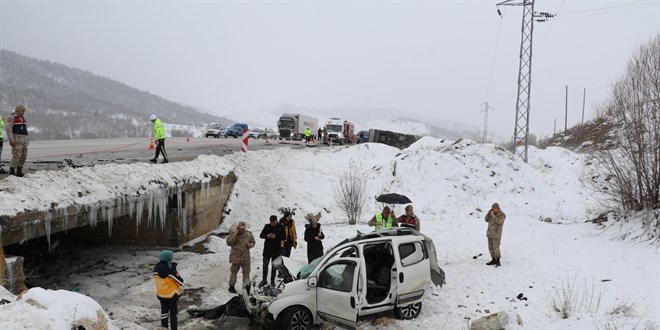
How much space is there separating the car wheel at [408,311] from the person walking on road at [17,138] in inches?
339

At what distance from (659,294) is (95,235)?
1639 cm

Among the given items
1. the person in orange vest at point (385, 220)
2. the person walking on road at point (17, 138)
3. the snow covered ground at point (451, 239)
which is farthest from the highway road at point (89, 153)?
the person in orange vest at point (385, 220)

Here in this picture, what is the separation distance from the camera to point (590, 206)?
1853cm

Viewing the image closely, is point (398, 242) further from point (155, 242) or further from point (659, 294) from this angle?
point (155, 242)

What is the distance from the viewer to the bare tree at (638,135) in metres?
14.1

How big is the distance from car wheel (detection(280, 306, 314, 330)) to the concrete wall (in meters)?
5.50

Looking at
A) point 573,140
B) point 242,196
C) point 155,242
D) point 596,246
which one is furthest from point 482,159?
point 573,140

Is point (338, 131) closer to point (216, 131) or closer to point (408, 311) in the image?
point (216, 131)

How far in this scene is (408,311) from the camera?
8930 millimetres

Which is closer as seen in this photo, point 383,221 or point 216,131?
point 383,221

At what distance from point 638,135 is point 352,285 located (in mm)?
12067

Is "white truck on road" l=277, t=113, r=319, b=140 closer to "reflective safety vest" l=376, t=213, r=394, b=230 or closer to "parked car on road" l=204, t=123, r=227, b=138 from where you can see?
"parked car on road" l=204, t=123, r=227, b=138

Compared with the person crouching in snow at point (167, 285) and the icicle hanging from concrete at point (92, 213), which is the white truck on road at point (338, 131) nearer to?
the icicle hanging from concrete at point (92, 213)

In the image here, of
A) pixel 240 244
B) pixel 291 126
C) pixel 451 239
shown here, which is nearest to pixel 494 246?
pixel 451 239
